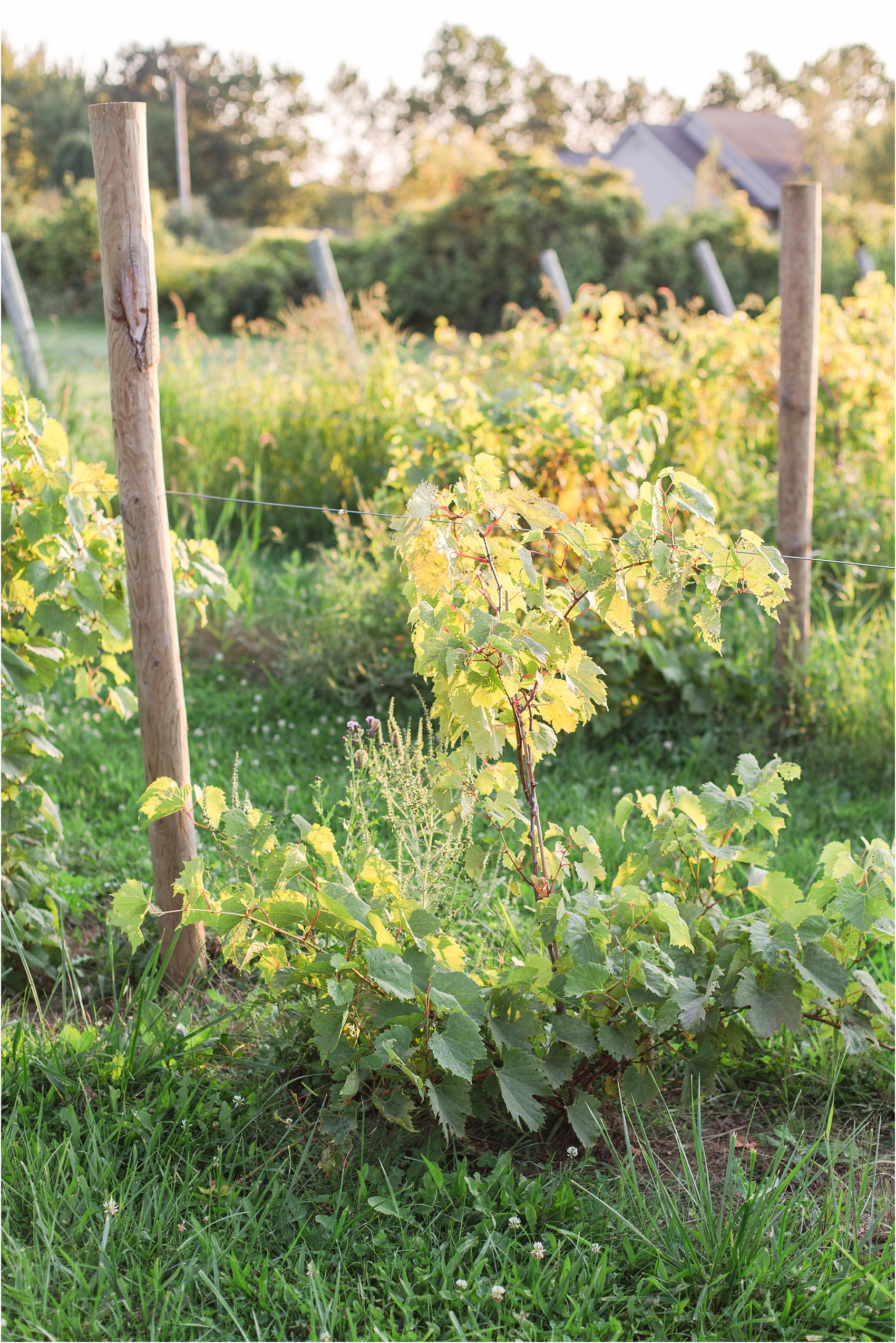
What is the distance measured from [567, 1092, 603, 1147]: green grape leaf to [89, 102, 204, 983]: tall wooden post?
0.94 meters

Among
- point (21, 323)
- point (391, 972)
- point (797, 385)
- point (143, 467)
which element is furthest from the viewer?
point (21, 323)

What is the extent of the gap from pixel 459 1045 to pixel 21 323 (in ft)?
20.2

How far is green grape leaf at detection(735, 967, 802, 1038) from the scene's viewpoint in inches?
75.3

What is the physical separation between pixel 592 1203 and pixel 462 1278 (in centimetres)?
27

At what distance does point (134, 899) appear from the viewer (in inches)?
74.6

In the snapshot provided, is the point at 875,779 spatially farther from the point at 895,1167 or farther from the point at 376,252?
the point at 376,252

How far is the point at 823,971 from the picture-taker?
1.91m

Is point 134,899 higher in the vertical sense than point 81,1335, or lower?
higher

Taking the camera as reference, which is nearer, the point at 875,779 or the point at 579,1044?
the point at 579,1044

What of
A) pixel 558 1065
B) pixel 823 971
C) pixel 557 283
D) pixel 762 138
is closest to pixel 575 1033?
pixel 558 1065

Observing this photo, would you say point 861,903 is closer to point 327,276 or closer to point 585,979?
point 585,979

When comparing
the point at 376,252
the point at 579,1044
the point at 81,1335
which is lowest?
the point at 81,1335

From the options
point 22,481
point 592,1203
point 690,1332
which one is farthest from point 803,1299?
point 22,481

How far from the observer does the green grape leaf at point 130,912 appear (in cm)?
187
